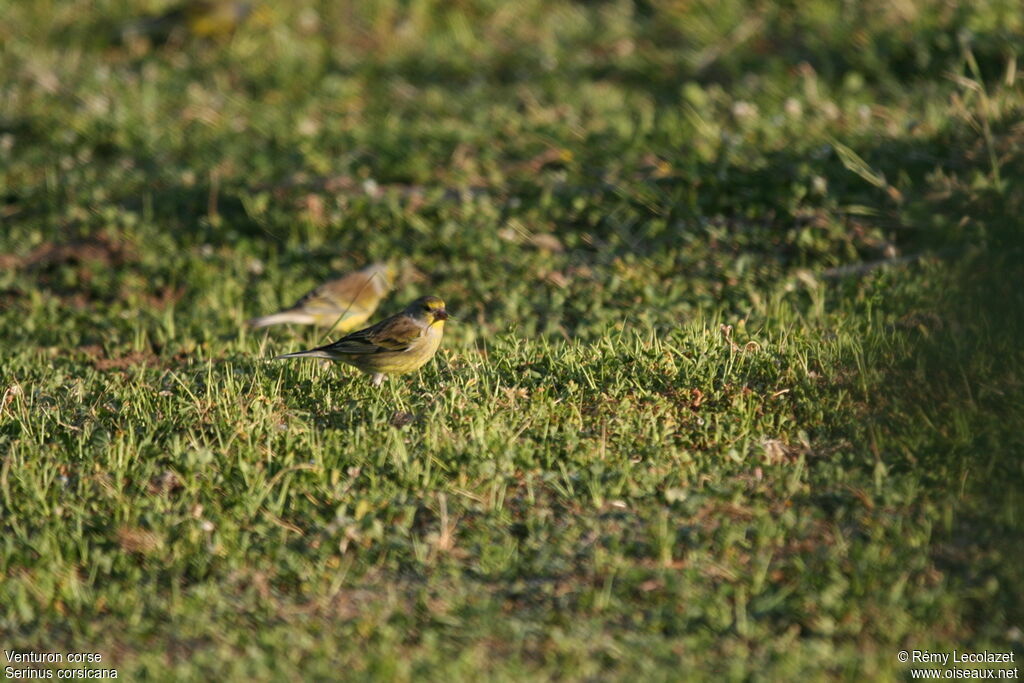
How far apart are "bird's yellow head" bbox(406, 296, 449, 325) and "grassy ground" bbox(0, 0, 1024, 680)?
0.23 meters

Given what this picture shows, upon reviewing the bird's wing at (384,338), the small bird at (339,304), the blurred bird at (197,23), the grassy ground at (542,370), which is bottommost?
the small bird at (339,304)

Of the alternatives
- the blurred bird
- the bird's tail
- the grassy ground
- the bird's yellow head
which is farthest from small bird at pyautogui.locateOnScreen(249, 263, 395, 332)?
the blurred bird

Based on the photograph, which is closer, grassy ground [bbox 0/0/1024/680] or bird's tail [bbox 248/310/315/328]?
grassy ground [bbox 0/0/1024/680]

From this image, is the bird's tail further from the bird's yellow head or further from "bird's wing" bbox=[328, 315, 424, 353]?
"bird's wing" bbox=[328, 315, 424, 353]

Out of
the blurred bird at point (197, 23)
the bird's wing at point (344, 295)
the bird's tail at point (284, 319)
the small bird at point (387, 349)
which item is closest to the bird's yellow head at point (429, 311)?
the small bird at point (387, 349)

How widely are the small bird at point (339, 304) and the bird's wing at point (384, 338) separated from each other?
1.18 metres

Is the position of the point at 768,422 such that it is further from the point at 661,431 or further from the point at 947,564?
the point at 947,564

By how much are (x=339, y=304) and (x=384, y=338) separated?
1641 mm

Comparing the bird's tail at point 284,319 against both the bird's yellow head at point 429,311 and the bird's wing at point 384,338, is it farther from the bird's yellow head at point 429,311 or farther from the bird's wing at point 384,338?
the bird's wing at point 384,338

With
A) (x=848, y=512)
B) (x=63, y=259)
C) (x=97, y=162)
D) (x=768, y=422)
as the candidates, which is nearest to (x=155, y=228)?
(x=63, y=259)

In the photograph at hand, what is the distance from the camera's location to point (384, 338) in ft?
22.3

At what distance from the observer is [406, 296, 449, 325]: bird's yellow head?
7.11 metres

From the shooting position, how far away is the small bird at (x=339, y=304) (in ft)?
27.0

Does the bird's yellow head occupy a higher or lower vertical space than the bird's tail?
higher
